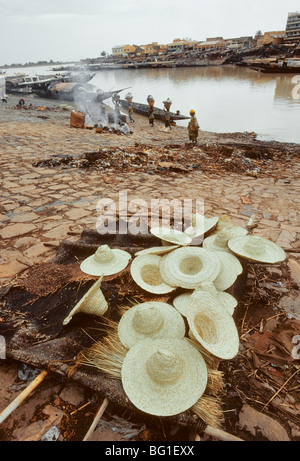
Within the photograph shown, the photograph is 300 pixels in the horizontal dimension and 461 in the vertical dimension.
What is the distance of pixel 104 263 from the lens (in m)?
3.05

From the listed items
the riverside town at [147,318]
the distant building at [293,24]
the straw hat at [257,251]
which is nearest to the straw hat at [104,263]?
the riverside town at [147,318]

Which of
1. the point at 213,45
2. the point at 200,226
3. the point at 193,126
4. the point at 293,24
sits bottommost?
the point at 200,226

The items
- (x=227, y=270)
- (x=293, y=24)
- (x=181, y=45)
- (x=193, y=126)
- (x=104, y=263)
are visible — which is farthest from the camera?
(x=181, y=45)

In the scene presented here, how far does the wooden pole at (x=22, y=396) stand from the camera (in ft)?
5.86

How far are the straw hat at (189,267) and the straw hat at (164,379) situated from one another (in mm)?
675

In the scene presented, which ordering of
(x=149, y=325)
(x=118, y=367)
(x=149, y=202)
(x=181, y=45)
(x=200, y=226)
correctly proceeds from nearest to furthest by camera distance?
1. (x=118, y=367)
2. (x=149, y=325)
3. (x=200, y=226)
4. (x=149, y=202)
5. (x=181, y=45)

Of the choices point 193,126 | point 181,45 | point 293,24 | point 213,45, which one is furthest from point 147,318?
point 181,45

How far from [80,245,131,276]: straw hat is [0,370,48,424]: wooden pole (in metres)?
1.15

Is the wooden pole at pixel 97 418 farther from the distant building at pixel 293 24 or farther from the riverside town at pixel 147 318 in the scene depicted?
the distant building at pixel 293 24

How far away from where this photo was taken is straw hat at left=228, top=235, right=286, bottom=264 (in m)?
2.82

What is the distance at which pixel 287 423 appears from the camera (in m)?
1.91

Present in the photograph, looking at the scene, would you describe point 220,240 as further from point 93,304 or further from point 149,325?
point 93,304

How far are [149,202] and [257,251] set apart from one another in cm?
312
